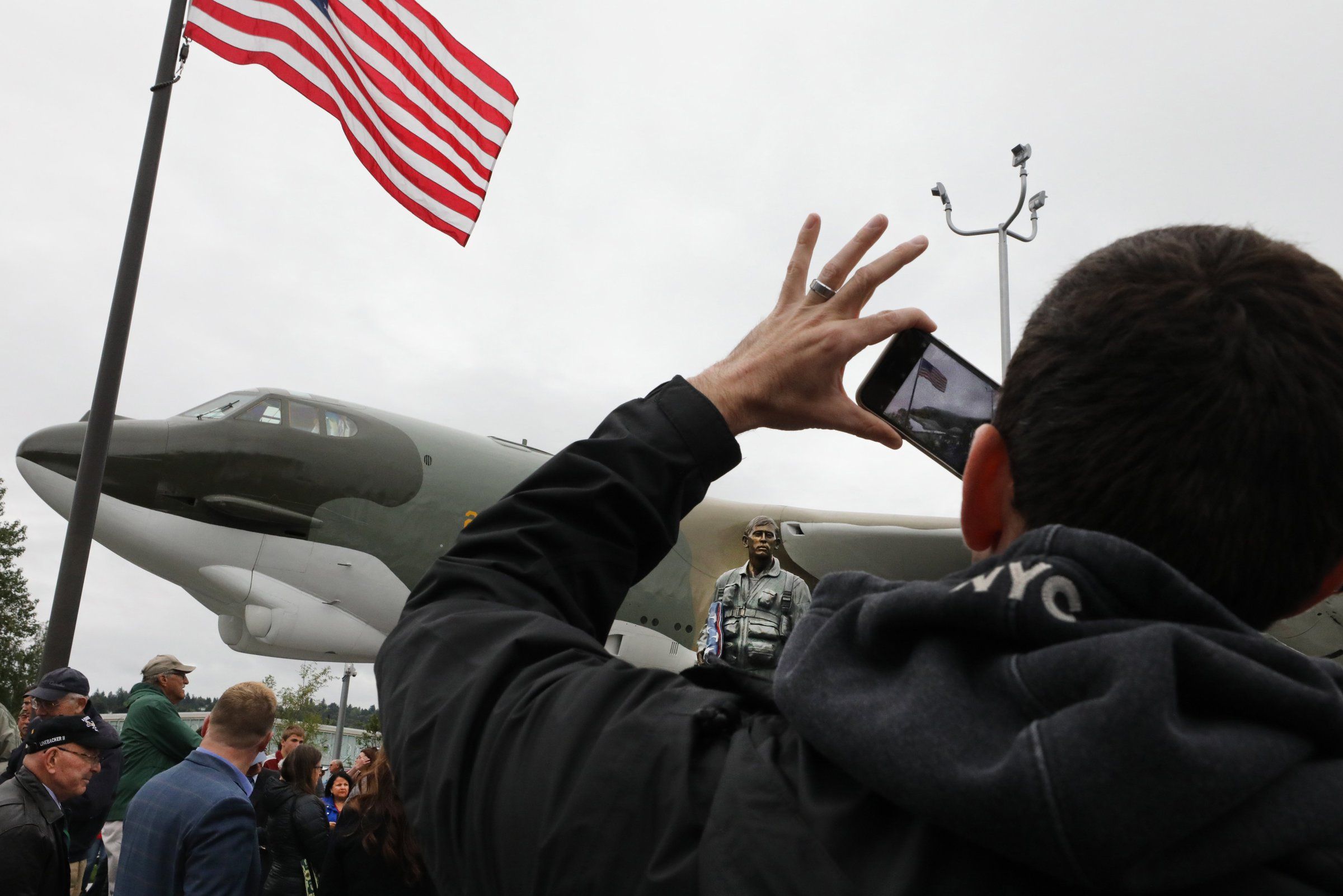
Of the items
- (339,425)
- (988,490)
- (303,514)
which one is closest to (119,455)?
(303,514)

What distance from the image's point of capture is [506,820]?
0.86 meters

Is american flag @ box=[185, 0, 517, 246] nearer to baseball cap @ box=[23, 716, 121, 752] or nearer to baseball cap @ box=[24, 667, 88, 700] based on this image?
baseball cap @ box=[24, 667, 88, 700]

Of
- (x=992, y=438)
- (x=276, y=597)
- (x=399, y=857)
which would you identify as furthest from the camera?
(x=276, y=597)

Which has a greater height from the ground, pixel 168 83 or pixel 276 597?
pixel 168 83

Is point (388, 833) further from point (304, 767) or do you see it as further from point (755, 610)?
point (304, 767)

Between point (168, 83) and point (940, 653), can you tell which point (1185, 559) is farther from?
point (168, 83)

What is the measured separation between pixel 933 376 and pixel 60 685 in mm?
4945

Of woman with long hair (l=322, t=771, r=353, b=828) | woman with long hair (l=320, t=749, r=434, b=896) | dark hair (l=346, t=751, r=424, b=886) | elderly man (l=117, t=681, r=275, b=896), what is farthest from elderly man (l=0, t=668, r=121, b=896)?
woman with long hair (l=322, t=771, r=353, b=828)

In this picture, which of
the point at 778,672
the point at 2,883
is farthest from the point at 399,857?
the point at 778,672

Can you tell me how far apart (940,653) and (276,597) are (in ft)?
25.7

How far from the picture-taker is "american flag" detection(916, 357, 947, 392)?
1.60 meters

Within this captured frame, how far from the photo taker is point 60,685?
478 cm

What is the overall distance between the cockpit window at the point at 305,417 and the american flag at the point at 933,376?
24.0 ft

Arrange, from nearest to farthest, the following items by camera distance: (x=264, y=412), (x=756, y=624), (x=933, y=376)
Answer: (x=933, y=376)
(x=756, y=624)
(x=264, y=412)
